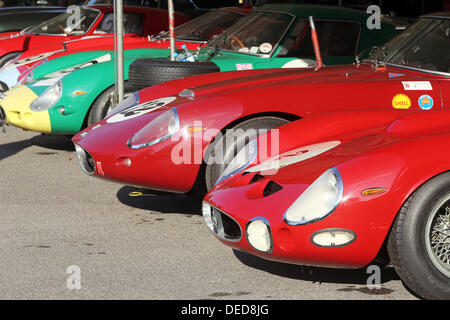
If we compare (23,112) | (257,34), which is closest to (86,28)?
(23,112)

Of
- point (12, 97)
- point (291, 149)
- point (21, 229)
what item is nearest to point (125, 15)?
point (12, 97)

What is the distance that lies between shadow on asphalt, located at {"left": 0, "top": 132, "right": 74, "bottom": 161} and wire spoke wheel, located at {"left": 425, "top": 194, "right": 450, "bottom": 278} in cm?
512

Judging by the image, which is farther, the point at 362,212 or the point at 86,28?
the point at 86,28

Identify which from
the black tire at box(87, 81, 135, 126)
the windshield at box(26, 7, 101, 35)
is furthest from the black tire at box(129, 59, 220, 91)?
the windshield at box(26, 7, 101, 35)

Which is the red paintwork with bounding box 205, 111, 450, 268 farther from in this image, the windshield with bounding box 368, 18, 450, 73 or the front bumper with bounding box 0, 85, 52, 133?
the front bumper with bounding box 0, 85, 52, 133

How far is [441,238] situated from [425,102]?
157cm

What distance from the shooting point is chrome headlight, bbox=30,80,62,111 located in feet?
24.0

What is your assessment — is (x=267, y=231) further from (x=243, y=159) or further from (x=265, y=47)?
(x=265, y=47)

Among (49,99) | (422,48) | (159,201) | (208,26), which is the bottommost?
(159,201)

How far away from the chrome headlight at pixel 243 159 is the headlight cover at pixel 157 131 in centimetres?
50

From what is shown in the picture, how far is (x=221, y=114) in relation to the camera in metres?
5.00

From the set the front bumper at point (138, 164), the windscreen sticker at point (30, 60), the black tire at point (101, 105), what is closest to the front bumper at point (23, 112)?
the black tire at point (101, 105)
